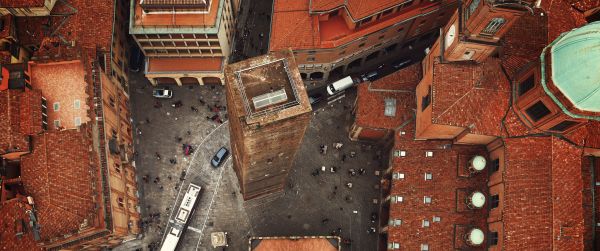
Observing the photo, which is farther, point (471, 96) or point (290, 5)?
point (290, 5)

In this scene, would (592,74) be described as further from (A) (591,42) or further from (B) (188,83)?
(B) (188,83)

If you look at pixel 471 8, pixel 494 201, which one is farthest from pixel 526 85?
pixel 494 201

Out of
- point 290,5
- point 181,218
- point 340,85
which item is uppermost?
point 290,5

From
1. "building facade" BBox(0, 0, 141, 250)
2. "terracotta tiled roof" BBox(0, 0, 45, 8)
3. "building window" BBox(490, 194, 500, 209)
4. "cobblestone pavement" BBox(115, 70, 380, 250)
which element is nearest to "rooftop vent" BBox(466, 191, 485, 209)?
"building window" BBox(490, 194, 500, 209)

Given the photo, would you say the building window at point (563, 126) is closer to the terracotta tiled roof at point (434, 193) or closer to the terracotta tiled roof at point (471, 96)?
the terracotta tiled roof at point (471, 96)

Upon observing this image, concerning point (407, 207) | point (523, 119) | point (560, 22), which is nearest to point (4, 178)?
point (407, 207)

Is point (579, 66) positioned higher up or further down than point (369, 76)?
further down

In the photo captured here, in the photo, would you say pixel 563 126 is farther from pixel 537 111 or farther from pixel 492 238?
pixel 492 238
